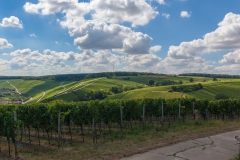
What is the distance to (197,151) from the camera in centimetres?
1020

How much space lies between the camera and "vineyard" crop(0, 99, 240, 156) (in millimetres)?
14133

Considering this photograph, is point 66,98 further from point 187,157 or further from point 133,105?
point 187,157

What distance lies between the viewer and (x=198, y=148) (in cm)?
1074

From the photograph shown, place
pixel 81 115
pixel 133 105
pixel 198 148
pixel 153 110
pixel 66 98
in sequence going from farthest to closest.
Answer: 1. pixel 66 98
2. pixel 153 110
3. pixel 133 105
4. pixel 81 115
5. pixel 198 148

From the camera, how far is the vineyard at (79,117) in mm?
14133

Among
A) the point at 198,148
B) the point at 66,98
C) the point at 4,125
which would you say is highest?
the point at 4,125

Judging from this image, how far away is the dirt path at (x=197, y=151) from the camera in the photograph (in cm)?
928

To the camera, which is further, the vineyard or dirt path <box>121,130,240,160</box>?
the vineyard

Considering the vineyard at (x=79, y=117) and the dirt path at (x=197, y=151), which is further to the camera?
the vineyard at (x=79, y=117)

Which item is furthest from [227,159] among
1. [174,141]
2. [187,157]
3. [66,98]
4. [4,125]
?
[66,98]

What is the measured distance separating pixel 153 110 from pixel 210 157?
47.7ft

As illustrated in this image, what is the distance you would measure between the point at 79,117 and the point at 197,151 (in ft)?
34.2

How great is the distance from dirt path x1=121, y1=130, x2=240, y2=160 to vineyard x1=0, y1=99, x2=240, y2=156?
5.26 metres

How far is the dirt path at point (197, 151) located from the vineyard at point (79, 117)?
207 inches
